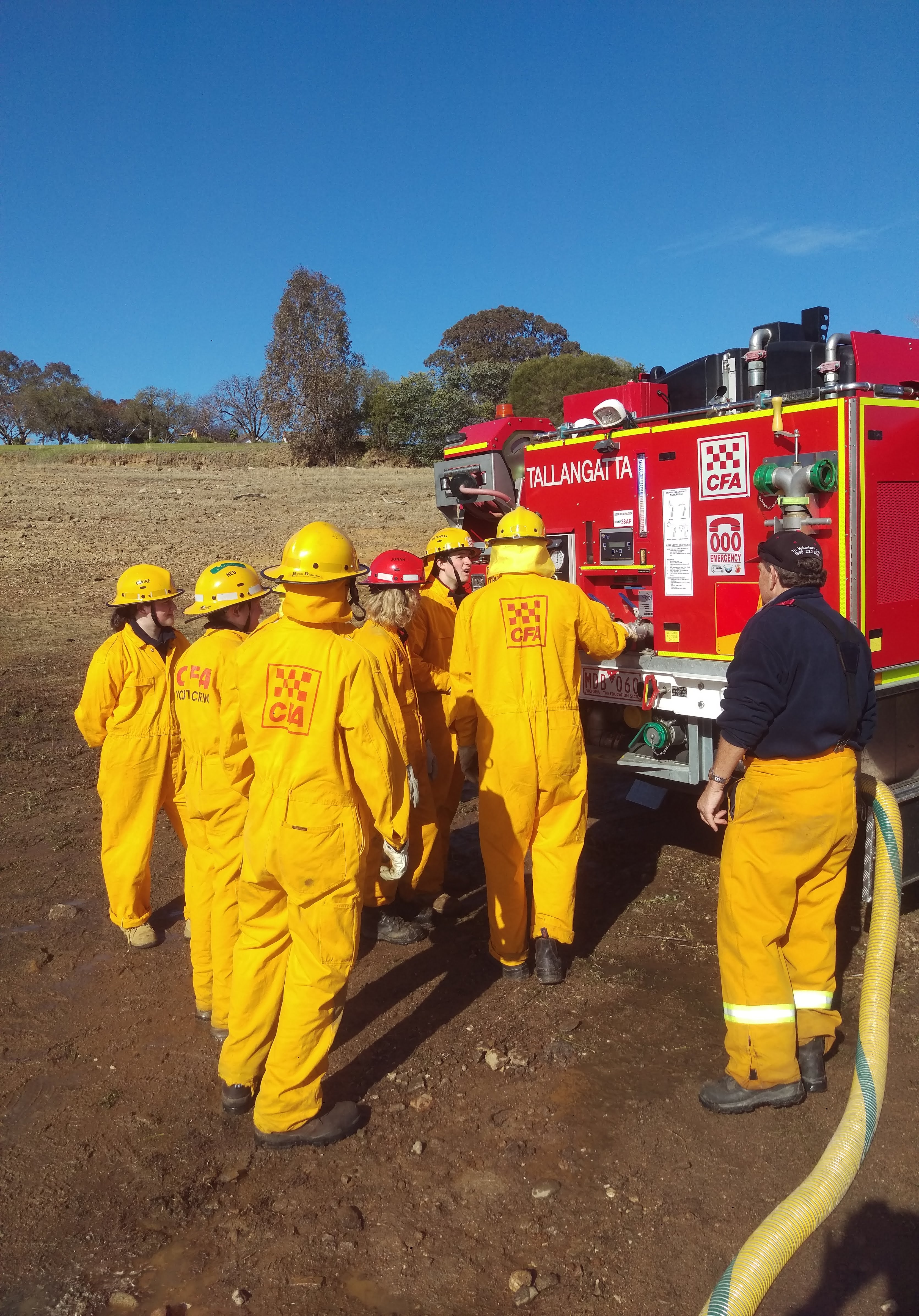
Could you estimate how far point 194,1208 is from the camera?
10.1 ft

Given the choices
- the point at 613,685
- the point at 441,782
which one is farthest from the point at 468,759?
the point at 613,685

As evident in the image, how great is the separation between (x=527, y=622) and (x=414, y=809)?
38.7 inches

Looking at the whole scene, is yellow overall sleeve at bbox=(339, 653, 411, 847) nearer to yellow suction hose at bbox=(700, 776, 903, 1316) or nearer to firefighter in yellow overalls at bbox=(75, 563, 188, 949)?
yellow suction hose at bbox=(700, 776, 903, 1316)

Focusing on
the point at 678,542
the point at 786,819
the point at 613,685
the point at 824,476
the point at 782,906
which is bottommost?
the point at 782,906

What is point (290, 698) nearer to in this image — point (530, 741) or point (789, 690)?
point (530, 741)

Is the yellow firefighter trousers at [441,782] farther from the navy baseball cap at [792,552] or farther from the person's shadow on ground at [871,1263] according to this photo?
the person's shadow on ground at [871,1263]

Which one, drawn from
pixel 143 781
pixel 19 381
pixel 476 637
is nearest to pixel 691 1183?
pixel 476 637

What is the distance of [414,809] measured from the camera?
418 cm

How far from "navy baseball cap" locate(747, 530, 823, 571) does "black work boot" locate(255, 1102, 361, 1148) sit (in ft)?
7.97

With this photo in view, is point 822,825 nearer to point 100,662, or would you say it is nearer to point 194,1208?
point 194,1208

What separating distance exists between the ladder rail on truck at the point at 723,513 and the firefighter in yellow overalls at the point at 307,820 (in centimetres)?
175

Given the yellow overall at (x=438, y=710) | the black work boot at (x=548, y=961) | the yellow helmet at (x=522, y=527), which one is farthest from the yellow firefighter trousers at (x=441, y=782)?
the yellow helmet at (x=522, y=527)

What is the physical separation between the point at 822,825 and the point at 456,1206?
169 cm

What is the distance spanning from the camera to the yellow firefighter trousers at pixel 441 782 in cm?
543
